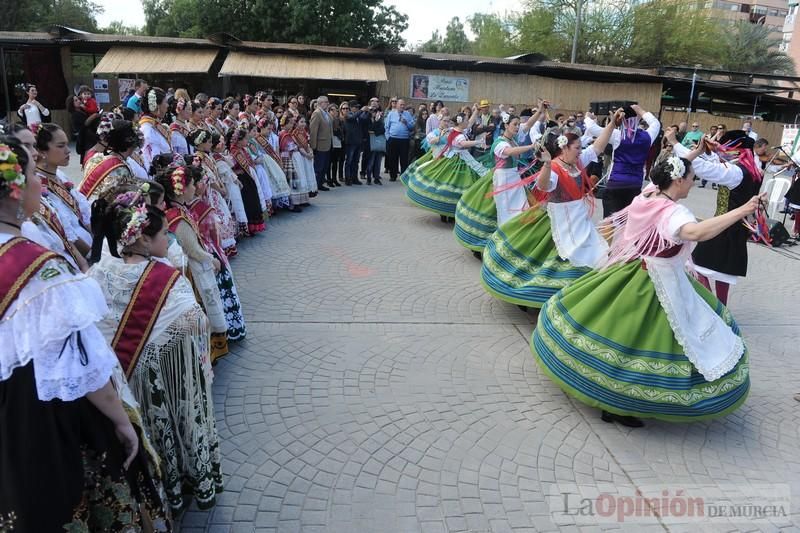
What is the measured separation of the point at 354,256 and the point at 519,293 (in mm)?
2720

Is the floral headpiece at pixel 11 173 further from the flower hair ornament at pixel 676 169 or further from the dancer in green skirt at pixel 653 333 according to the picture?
the flower hair ornament at pixel 676 169

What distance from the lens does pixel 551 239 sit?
512 centimetres

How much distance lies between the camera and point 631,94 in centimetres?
1908

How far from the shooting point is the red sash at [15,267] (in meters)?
1.71

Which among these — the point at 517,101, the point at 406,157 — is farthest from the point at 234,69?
the point at 517,101

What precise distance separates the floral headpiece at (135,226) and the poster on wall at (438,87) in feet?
53.6

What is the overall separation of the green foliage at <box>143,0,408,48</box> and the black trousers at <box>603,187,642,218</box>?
1894 cm

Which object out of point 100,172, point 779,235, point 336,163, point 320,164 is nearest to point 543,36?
point 336,163

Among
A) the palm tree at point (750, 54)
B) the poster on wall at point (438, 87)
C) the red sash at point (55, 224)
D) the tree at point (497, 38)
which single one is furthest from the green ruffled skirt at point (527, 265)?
the palm tree at point (750, 54)

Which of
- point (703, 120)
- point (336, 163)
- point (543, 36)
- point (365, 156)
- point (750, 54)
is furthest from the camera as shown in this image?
point (750, 54)

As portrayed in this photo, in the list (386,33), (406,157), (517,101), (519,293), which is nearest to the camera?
(519,293)

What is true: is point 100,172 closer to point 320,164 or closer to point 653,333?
point 653,333

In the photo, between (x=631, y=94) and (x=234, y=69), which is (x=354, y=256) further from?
(x=631, y=94)

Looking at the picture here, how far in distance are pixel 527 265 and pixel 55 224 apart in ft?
12.0
